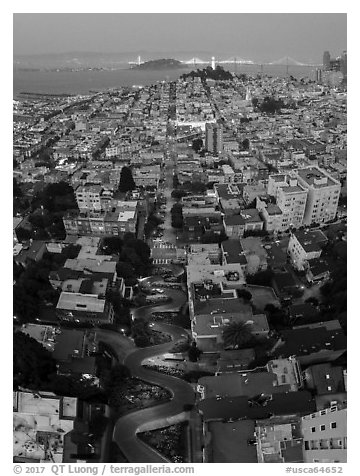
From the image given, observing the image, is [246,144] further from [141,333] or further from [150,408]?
[150,408]

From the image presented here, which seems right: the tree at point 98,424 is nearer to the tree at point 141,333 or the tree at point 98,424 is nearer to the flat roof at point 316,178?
the tree at point 141,333

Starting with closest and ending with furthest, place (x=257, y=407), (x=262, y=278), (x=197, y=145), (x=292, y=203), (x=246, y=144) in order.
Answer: (x=257, y=407) → (x=262, y=278) → (x=292, y=203) → (x=197, y=145) → (x=246, y=144)

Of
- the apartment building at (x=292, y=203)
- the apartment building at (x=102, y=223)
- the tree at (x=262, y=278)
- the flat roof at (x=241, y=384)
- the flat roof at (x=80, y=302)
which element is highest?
the apartment building at (x=292, y=203)

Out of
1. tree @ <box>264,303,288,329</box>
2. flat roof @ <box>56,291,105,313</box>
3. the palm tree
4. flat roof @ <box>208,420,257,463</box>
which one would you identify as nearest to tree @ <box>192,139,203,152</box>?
tree @ <box>264,303,288,329</box>

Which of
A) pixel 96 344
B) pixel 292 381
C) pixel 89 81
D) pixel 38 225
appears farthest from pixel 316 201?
pixel 89 81

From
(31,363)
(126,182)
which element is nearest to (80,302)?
(31,363)

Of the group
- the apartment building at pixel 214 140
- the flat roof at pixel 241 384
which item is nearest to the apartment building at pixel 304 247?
the flat roof at pixel 241 384
